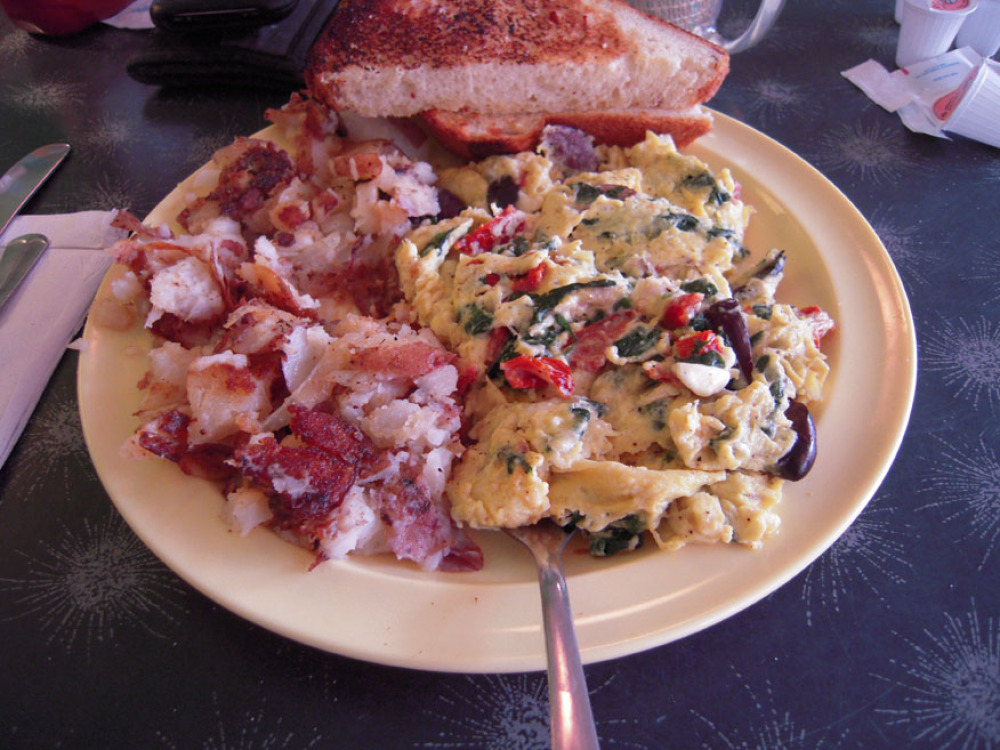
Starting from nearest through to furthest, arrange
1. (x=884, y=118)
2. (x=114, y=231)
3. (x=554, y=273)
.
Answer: (x=554, y=273), (x=114, y=231), (x=884, y=118)

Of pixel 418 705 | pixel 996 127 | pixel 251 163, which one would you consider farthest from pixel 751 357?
pixel 996 127

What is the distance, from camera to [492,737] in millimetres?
1322

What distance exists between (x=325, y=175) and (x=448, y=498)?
1.21 metres

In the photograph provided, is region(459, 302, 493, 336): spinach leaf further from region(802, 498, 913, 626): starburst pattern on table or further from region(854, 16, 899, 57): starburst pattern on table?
region(854, 16, 899, 57): starburst pattern on table

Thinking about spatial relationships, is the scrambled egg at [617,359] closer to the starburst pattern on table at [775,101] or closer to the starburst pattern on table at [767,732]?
the starburst pattern on table at [767,732]

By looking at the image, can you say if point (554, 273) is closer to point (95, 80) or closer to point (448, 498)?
point (448, 498)

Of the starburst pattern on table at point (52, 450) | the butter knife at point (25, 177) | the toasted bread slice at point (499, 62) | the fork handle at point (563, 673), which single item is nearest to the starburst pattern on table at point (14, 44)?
the butter knife at point (25, 177)

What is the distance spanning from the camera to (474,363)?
154 cm

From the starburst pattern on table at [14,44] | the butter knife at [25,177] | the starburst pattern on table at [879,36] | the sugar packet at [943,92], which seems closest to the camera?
the butter knife at [25,177]

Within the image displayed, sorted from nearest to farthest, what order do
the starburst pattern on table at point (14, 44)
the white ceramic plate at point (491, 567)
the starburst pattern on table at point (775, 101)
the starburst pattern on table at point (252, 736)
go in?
the white ceramic plate at point (491, 567)
the starburst pattern on table at point (252, 736)
the starburst pattern on table at point (775, 101)
the starburst pattern on table at point (14, 44)

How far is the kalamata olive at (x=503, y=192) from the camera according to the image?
1.97 meters

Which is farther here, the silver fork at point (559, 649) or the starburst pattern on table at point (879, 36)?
the starburst pattern on table at point (879, 36)

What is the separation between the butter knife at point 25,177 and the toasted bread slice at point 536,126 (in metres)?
1.55

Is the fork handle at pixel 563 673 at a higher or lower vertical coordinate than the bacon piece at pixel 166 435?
lower
